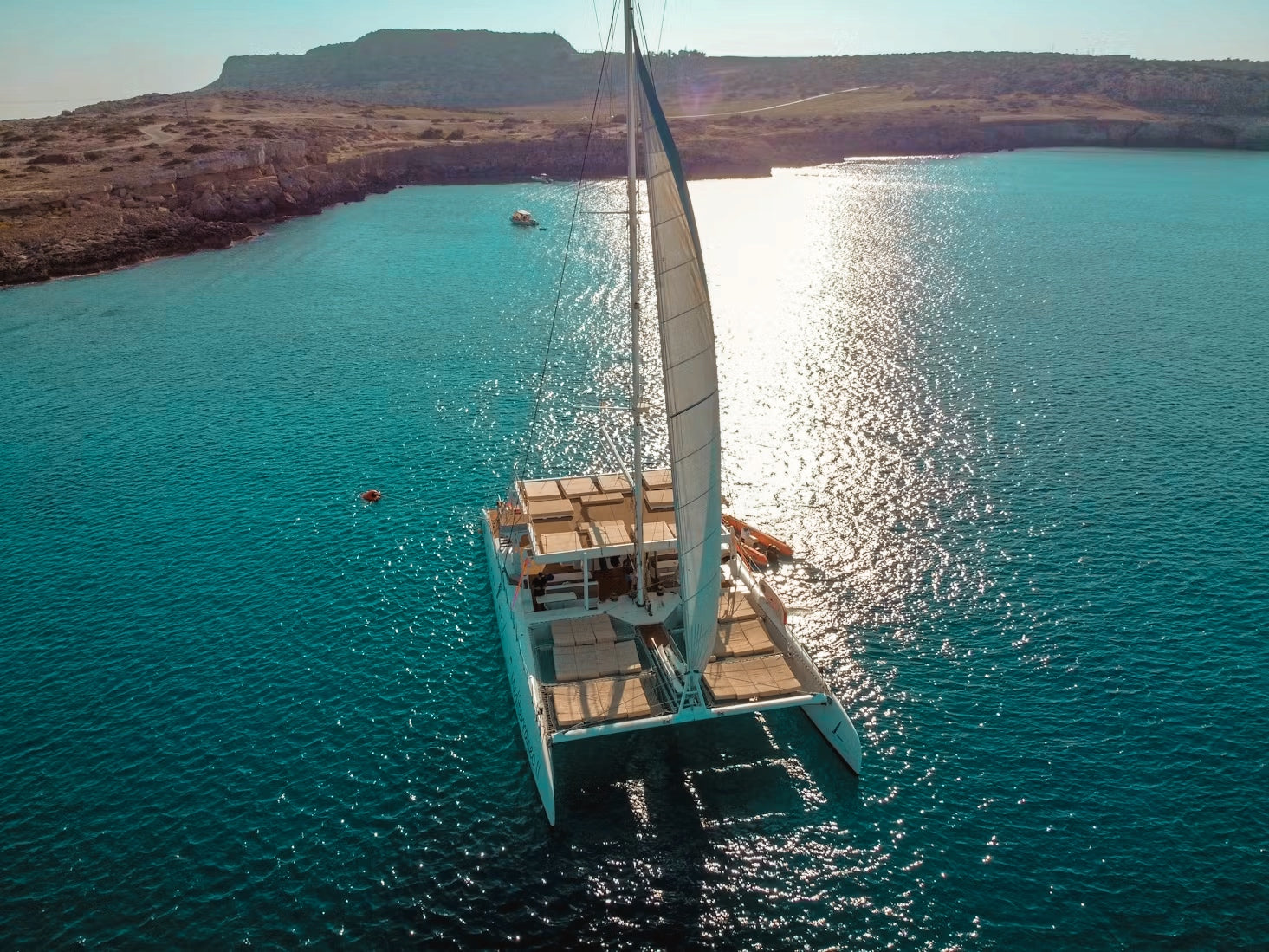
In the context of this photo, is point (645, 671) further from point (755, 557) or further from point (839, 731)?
point (755, 557)

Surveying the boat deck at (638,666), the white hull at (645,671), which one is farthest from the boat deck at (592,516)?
the boat deck at (638,666)

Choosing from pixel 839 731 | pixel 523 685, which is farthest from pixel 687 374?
pixel 839 731

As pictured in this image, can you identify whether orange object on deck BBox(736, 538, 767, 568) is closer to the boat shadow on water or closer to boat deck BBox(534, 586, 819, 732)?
boat deck BBox(534, 586, 819, 732)

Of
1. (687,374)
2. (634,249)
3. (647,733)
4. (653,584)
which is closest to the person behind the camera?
A: (687,374)

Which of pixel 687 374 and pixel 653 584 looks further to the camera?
pixel 653 584

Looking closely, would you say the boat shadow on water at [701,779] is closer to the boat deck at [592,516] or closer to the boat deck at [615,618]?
the boat deck at [615,618]

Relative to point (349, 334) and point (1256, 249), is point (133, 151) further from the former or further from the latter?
point (1256, 249)
